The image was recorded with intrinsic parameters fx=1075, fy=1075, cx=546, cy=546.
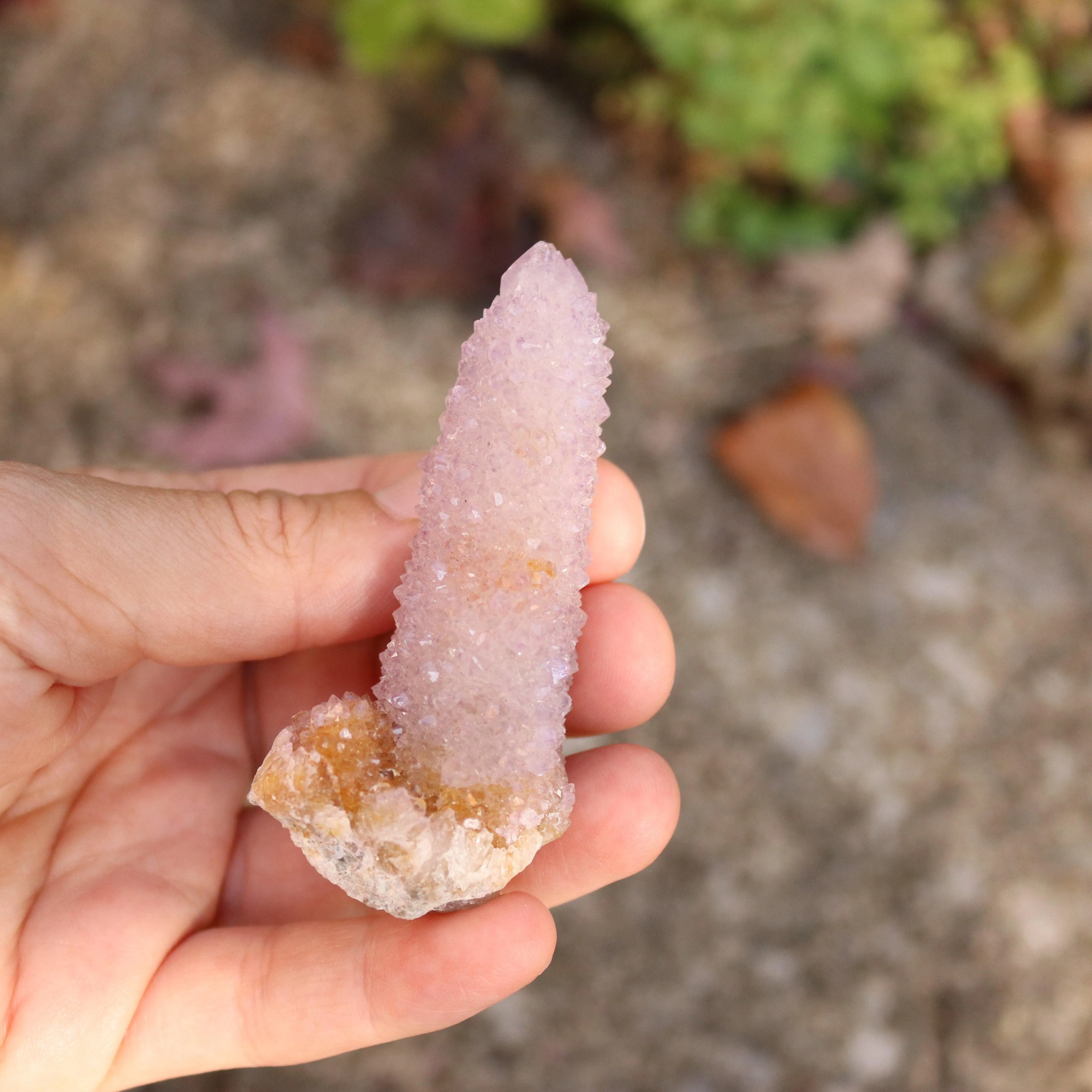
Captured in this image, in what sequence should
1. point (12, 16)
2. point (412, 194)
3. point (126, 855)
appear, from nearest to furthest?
point (126, 855) → point (412, 194) → point (12, 16)

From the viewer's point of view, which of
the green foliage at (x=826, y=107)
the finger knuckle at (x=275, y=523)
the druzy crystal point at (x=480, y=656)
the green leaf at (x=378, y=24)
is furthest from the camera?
the green leaf at (x=378, y=24)

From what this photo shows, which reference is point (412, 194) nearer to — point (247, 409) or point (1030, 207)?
point (247, 409)

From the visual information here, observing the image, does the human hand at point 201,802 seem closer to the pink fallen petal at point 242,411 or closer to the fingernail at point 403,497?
the fingernail at point 403,497

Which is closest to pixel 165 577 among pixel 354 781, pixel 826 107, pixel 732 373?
pixel 354 781

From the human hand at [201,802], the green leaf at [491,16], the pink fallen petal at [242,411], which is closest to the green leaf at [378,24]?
the green leaf at [491,16]

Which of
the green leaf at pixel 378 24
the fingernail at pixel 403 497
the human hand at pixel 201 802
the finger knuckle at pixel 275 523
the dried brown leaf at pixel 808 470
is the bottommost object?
the dried brown leaf at pixel 808 470

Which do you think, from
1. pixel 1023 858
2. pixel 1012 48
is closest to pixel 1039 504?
pixel 1023 858

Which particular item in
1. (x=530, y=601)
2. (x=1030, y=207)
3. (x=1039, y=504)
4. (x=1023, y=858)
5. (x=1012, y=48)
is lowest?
(x=1023, y=858)
